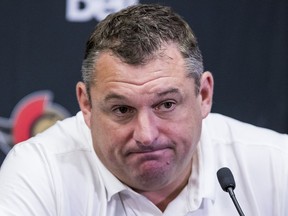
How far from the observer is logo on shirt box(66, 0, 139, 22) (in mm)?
2871

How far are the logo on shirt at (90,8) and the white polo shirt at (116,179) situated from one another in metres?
0.83

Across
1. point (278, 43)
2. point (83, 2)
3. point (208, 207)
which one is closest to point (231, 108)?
point (278, 43)

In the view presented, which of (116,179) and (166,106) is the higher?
(166,106)

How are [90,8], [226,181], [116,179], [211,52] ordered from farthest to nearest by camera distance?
[211,52], [90,8], [116,179], [226,181]

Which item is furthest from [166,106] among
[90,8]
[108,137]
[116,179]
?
[90,8]

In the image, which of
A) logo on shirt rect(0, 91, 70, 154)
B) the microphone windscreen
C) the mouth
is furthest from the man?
logo on shirt rect(0, 91, 70, 154)

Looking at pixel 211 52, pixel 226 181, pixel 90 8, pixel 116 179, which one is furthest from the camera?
pixel 211 52

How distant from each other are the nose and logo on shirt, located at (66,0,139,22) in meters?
1.21

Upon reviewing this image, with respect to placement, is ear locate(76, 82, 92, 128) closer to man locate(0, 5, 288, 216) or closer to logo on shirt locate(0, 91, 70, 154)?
man locate(0, 5, 288, 216)

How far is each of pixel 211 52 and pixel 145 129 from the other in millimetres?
1324

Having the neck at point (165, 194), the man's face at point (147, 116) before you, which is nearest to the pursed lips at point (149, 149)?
the man's face at point (147, 116)

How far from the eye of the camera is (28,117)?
2893mm

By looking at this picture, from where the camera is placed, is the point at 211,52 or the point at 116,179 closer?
the point at 116,179

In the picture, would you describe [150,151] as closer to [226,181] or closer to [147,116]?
[147,116]
